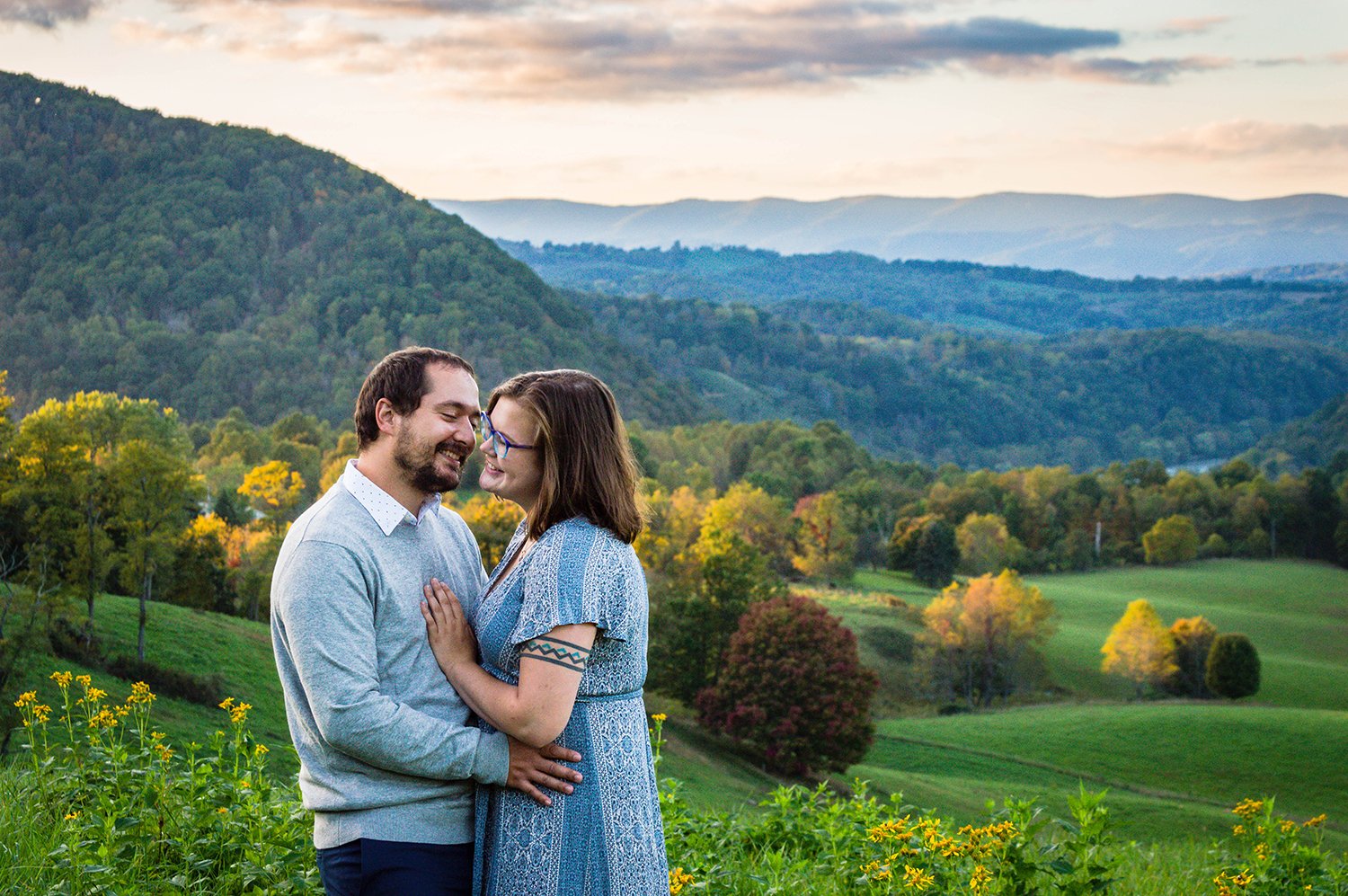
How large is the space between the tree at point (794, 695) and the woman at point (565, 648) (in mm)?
26421

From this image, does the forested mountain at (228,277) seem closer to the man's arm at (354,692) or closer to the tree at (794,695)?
the tree at (794,695)

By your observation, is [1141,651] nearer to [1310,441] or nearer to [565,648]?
[565,648]

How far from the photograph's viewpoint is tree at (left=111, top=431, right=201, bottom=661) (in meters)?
23.6

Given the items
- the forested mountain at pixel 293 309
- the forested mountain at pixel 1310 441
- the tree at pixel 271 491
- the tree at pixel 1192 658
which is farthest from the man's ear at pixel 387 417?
the forested mountain at pixel 1310 441

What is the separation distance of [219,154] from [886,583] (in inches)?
5396

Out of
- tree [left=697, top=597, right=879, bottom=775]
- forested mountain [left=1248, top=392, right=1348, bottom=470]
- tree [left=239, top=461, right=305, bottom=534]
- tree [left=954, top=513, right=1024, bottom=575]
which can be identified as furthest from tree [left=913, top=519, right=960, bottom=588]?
forested mountain [left=1248, top=392, right=1348, bottom=470]

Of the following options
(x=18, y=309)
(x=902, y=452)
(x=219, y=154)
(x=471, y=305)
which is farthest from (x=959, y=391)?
(x=18, y=309)

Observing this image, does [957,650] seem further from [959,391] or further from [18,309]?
[959,391]

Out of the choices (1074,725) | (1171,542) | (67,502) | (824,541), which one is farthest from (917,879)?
(1171,542)

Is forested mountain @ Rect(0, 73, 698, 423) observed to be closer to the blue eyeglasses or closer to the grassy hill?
the grassy hill

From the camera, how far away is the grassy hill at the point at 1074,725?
23031mm

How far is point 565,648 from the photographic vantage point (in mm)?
2809

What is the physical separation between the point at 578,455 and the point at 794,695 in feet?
89.5

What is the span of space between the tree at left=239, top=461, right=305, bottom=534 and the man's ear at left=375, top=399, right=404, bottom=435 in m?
46.9
